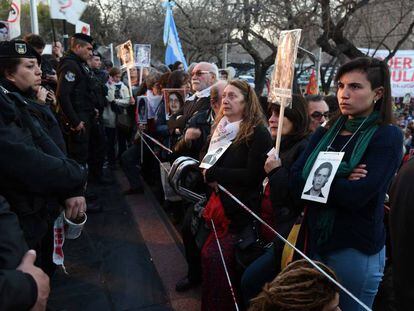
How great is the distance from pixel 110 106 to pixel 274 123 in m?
4.90

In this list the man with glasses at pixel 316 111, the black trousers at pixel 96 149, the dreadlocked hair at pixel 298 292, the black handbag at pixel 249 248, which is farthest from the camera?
the black trousers at pixel 96 149

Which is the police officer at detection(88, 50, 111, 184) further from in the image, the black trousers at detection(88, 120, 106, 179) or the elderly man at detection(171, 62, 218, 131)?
the elderly man at detection(171, 62, 218, 131)

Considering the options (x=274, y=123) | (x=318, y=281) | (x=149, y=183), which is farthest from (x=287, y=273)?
(x=149, y=183)

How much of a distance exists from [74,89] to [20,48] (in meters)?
2.38

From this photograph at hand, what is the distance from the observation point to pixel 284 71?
270 cm

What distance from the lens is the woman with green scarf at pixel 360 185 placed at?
6.59 ft

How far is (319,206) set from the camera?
2176mm

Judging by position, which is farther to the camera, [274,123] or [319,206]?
[274,123]

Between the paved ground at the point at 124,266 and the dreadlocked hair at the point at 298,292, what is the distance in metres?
1.83

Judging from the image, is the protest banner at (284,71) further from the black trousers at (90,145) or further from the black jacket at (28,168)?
the black trousers at (90,145)

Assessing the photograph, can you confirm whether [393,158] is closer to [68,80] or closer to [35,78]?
[35,78]

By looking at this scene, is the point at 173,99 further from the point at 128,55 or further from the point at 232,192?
the point at 232,192

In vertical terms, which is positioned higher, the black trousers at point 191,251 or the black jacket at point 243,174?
the black jacket at point 243,174

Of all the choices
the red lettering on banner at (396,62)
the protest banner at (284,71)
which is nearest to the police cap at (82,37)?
the protest banner at (284,71)
